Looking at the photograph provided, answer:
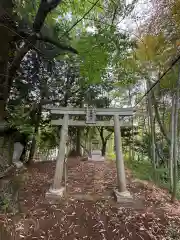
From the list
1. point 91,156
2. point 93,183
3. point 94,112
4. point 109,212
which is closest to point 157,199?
point 109,212

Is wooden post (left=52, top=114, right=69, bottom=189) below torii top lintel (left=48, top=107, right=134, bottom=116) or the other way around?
below

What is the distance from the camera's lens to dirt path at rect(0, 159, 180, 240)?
2.39 m

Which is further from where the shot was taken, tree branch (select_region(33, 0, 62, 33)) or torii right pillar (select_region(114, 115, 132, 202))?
torii right pillar (select_region(114, 115, 132, 202))

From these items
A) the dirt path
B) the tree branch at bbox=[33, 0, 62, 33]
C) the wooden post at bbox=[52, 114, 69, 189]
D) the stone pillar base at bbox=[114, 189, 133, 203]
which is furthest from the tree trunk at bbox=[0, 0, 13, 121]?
the stone pillar base at bbox=[114, 189, 133, 203]

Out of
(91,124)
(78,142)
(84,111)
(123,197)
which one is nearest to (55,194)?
(123,197)

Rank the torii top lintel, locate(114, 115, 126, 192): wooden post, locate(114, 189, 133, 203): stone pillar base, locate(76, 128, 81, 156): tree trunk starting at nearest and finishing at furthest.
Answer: locate(114, 189, 133, 203): stone pillar base → locate(114, 115, 126, 192): wooden post → the torii top lintel → locate(76, 128, 81, 156): tree trunk

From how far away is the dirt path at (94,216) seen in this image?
2.39 metres

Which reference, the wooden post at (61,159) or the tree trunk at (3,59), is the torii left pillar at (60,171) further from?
the tree trunk at (3,59)

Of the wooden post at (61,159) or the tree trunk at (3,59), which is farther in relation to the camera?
the wooden post at (61,159)

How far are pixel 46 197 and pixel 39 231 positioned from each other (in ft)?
2.70

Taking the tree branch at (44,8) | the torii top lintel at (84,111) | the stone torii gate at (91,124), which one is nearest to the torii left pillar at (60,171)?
the stone torii gate at (91,124)

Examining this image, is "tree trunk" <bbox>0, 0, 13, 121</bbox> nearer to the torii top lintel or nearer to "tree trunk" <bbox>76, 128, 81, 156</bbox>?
the torii top lintel

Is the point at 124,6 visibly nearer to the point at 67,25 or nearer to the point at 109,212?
the point at 67,25

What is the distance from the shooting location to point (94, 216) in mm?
2777
